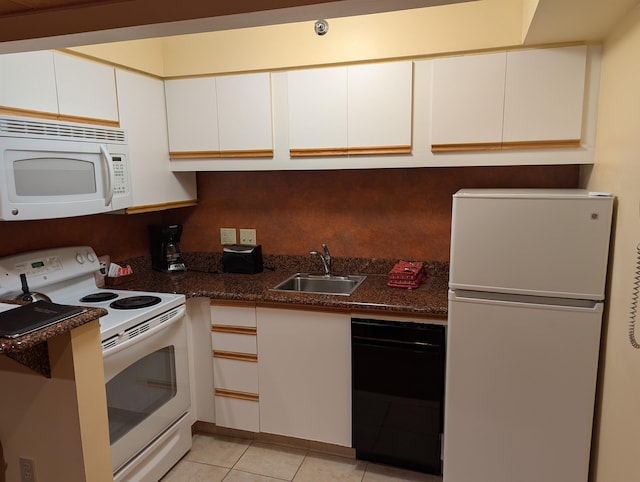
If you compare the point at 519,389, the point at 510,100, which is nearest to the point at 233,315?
the point at 519,389

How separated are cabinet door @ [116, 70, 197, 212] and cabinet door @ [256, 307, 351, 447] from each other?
3.03 feet

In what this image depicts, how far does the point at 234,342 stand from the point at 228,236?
0.84 meters

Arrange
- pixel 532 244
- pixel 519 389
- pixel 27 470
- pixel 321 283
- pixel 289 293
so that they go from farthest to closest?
pixel 321 283 → pixel 289 293 → pixel 519 389 → pixel 532 244 → pixel 27 470

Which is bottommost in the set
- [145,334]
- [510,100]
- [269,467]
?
[269,467]

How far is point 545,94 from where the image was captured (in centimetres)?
207

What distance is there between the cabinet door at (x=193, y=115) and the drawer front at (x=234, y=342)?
104 centimetres

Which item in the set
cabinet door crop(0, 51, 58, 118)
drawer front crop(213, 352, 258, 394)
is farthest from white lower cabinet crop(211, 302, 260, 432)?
cabinet door crop(0, 51, 58, 118)

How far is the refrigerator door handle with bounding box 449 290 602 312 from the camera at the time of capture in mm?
1840

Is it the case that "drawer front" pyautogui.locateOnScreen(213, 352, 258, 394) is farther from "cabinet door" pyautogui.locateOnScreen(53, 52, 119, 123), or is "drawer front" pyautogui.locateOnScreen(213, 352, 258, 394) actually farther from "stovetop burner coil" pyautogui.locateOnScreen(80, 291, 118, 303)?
"cabinet door" pyautogui.locateOnScreen(53, 52, 119, 123)

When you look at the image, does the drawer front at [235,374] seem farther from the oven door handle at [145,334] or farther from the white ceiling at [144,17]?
the white ceiling at [144,17]

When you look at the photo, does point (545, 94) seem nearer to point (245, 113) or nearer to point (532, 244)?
point (532, 244)

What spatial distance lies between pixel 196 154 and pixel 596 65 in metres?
2.10

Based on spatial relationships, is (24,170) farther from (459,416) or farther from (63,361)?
(459,416)

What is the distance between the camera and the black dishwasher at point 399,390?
217cm
